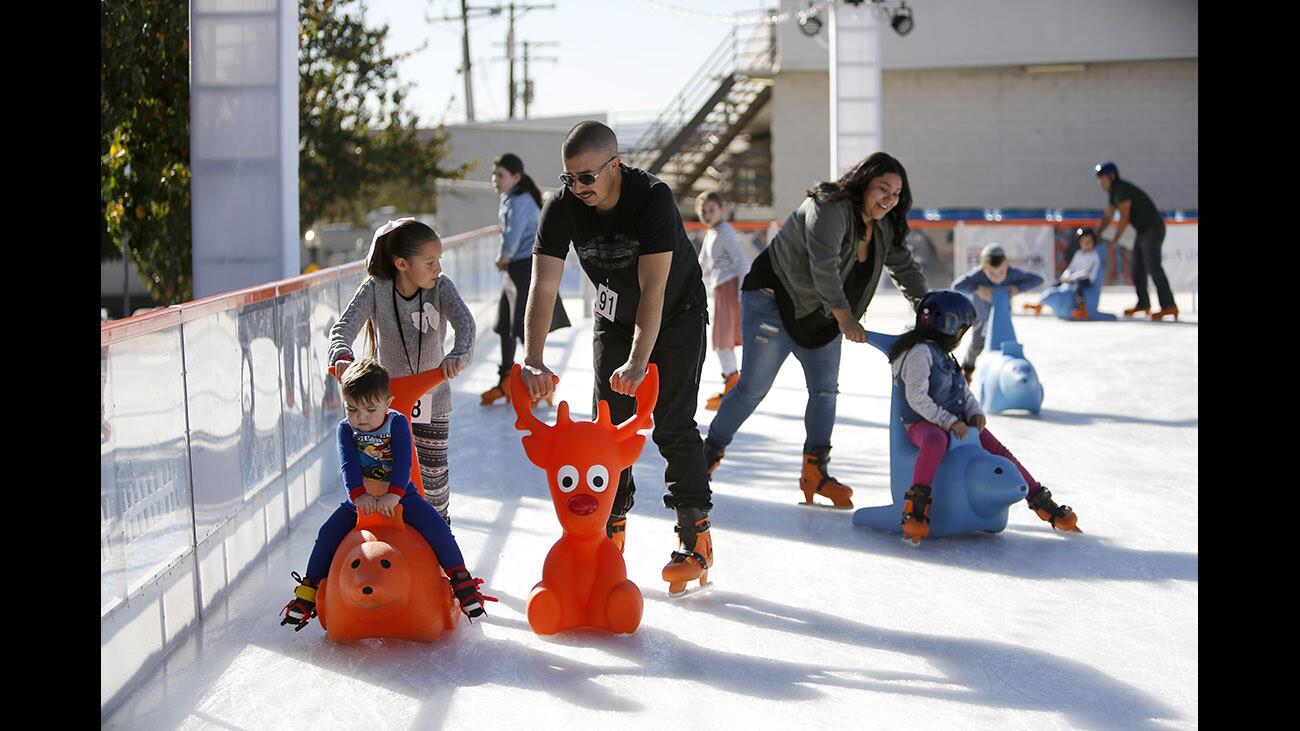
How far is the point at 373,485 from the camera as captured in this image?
3.57 meters

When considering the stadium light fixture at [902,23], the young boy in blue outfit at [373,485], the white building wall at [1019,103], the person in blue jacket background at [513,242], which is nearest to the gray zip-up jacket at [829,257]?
the young boy in blue outfit at [373,485]

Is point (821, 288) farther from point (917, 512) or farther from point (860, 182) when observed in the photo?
point (917, 512)

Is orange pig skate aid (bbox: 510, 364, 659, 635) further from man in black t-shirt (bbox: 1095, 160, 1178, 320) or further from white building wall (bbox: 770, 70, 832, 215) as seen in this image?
white building wall (bbox: 770, 70, 832, 215)

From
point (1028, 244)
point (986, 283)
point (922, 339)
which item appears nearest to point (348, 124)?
point (1028, 244)

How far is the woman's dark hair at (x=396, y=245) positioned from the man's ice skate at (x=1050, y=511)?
221cm

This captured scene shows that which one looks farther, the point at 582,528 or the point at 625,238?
the point at 625,238

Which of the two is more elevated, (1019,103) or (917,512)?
(1019,103)

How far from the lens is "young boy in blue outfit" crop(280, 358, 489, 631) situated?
3531 millimetres

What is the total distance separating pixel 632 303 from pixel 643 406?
1.00 ft

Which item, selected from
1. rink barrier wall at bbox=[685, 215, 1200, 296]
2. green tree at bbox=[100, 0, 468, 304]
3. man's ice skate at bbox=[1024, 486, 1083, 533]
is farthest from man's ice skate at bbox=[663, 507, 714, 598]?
rink barrier wall at bbox=[685, 215, 1200, 296]

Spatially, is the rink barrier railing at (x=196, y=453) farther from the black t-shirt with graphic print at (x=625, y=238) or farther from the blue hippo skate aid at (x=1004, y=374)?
the blue hippo skate aid at (x=1004, y=374)

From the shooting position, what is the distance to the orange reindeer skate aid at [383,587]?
3.48 m

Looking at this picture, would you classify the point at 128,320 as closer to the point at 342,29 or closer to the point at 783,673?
the point at 783,673
